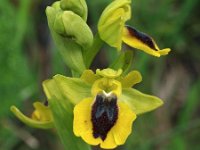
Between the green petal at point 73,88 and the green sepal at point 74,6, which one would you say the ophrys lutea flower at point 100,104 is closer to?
the green petal at point 73,88

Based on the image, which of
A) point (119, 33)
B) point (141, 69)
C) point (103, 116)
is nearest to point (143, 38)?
point (119, 33)

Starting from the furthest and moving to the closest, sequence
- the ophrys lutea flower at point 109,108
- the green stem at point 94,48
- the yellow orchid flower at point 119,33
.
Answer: the green stem at point 94,48
the yellow orchid flower at point 119,33
the ophrys lutea flower at point 109,108

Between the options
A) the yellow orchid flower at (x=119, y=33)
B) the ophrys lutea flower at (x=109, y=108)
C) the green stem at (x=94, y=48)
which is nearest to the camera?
the ophrys lutea flower at (x=109, y=108)

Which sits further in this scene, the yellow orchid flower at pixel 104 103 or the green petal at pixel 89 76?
the green petal at pixel 89 76

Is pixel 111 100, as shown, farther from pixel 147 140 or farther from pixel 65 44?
pixel 147 140

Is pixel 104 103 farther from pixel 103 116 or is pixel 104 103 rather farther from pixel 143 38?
pixel 143 38

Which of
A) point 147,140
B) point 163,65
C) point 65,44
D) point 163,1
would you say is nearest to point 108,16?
point 65,44

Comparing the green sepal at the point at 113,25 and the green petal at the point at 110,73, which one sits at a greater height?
the green sepal at the point at 113,25

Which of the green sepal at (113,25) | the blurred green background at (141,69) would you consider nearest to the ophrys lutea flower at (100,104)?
the green sepal at (113,25)
